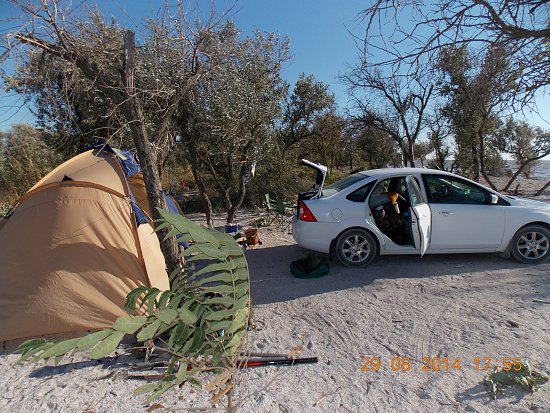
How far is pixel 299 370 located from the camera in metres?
2.93

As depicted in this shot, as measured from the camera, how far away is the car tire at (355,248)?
534 centimetres

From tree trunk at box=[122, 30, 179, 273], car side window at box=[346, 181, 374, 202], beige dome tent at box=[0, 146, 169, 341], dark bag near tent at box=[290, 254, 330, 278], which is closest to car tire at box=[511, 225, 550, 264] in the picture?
car side window at box=[346, 181, 374, 202]

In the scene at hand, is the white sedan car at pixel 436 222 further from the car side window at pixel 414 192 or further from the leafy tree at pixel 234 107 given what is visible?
the leafy tree at pixel 234 107

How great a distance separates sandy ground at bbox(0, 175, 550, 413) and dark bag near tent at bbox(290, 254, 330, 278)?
0.16 metres

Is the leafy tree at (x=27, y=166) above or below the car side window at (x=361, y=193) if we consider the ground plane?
above

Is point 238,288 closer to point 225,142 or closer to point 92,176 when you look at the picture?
point 92,176

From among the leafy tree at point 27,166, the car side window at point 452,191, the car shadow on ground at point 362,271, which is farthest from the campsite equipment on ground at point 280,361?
the leafy tree at point 27,166

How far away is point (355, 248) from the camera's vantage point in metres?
5.38

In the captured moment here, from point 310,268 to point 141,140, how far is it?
313cm

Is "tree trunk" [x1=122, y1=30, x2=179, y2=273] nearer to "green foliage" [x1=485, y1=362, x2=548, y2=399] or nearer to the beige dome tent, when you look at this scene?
the beige dome tent

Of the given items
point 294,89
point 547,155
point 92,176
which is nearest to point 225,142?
point 92,176

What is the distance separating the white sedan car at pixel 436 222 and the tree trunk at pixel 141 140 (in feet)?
8.09

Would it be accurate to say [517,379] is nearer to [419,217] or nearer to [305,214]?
[419,217]

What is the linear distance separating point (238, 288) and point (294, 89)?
625 inches
